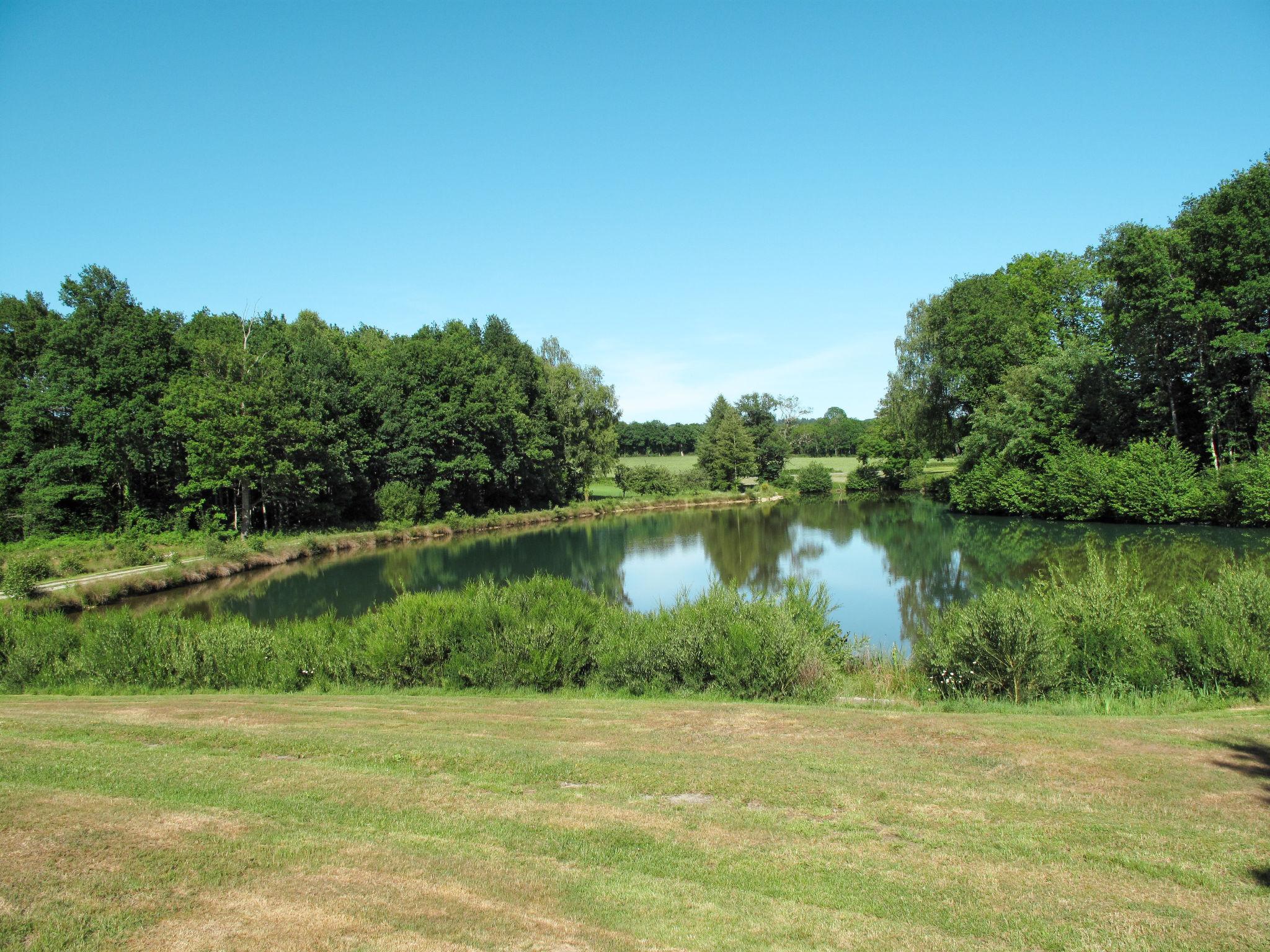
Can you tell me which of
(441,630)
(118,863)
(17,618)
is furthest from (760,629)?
(17,618)

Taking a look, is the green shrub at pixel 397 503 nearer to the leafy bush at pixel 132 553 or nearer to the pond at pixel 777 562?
the pond at pixel 777 562

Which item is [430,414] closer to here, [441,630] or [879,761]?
[441,630]

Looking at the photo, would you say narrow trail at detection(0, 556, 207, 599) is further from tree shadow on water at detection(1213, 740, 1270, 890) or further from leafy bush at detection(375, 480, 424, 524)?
tree shadow on water at detection(1213, 740, 1270, 890)

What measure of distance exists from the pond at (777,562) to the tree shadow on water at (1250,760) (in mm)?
10049

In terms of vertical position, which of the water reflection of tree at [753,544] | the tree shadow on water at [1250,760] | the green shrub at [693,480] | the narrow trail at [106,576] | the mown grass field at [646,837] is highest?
the green shrub at [693,480]

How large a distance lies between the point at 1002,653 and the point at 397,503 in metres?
45.8

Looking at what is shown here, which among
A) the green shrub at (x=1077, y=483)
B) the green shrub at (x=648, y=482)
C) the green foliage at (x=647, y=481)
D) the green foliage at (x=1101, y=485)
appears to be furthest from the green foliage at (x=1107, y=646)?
the green shrub at (x=648, y=482)

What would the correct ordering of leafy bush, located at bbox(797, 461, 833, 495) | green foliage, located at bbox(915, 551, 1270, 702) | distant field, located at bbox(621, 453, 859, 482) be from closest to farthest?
green foliage, located at bbox(915, 551, 1270, 702) → leafy bush, located at bbox(797, 461, 833, 495) → distant field, located at bbox(621, 453, 859, 482)

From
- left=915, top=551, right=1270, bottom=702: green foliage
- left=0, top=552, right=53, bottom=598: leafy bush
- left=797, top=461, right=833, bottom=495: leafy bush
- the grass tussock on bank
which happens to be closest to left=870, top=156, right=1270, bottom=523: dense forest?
left=797, top=461, right=833, bottom=495: leafy bush

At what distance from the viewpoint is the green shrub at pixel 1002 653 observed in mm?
11883

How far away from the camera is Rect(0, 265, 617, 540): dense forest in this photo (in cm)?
3984

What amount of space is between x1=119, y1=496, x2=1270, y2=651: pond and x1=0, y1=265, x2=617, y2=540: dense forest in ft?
20.6

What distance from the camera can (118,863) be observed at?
528cm

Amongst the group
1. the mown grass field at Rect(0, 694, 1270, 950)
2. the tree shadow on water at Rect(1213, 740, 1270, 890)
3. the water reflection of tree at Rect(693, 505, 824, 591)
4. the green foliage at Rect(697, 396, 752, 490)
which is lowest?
the water reflection of tree at Rect(693, 505, 824, 591)
